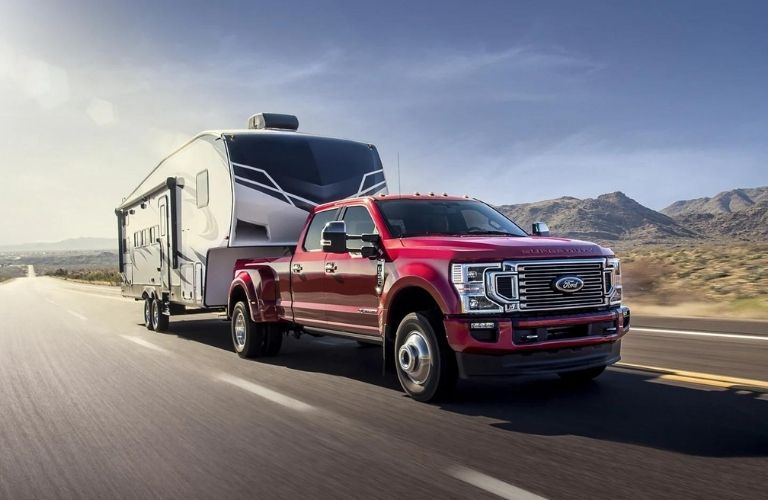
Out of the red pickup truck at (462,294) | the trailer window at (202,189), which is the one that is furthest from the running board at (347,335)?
the trailer window at (202,189)

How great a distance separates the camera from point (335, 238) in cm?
727

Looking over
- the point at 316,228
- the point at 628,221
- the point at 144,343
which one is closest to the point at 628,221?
the point at 628,221

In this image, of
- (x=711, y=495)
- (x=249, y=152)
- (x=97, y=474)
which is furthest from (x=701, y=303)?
(x=97, y=474)

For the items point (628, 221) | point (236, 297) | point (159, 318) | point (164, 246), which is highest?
point (628, 221)

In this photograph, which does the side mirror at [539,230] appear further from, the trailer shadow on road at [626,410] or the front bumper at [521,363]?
the front bumper at [521,363]

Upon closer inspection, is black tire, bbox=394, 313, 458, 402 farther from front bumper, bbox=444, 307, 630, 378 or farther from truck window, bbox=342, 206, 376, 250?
truck window, bbox=342, 206, 376, 250

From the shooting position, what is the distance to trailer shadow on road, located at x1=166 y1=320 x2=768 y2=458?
4992 millimetres

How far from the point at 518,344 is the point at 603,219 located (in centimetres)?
13284

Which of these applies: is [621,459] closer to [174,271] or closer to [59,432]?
[59,432]

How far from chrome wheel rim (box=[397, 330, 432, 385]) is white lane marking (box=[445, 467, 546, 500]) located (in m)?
1.96

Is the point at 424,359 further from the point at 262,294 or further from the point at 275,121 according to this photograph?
the point at 275,121

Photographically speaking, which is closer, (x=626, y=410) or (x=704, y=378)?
(x=626, y=410)

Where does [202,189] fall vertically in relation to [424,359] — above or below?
above

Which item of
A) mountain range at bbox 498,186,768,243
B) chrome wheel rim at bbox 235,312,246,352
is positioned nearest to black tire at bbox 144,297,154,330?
chrome wheel rim at bbox 235,312,246,352
